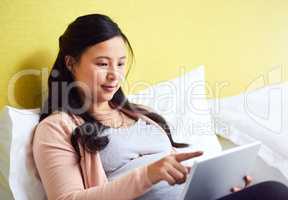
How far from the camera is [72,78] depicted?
1086mm

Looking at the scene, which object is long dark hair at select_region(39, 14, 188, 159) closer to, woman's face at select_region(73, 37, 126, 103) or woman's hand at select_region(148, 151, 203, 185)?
woman's face at select_region(73, 37, 126, 103)

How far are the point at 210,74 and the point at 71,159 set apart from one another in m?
0.80

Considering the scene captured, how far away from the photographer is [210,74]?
61.6 inches

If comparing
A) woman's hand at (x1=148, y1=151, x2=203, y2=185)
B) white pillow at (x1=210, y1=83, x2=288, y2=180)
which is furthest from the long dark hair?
white pillow at (x1=210, y1=83, x2=288, y2=180)

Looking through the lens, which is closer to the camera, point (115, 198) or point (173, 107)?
point (115, 198)

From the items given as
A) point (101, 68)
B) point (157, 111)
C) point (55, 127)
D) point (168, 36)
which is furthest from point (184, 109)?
point (55, 127)

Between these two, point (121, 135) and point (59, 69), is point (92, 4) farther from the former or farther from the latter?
point (121, 135)

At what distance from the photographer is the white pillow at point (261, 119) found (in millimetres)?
1319

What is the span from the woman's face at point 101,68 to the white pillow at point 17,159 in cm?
19

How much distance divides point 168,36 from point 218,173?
67 centimetres

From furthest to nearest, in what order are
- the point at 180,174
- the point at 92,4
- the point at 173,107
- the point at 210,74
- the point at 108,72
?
the point at 210,74, the point at 173,107, the point at 92,4, the point at 108,72, the point at 180,174

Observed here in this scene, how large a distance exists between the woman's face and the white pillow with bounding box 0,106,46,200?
189 millimetres

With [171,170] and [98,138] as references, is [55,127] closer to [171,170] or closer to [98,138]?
[98,138]

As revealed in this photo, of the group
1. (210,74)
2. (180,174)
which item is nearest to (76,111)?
(180,174)
